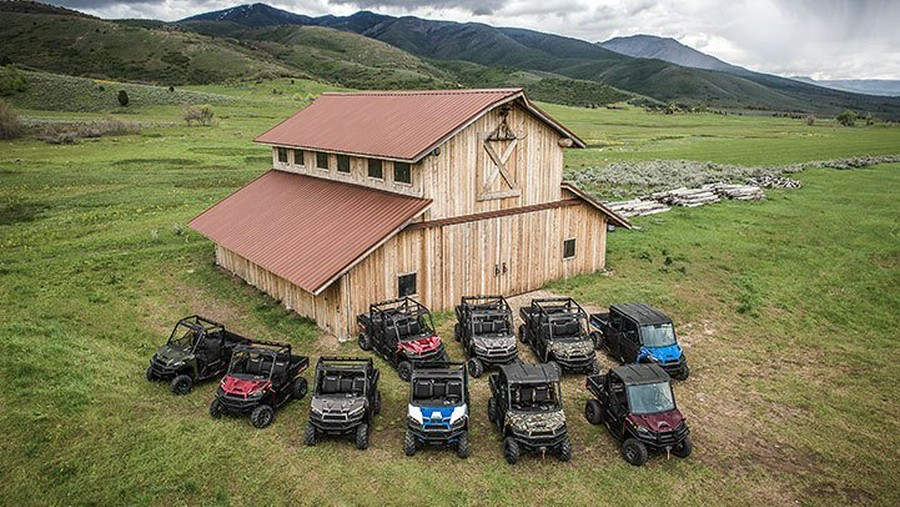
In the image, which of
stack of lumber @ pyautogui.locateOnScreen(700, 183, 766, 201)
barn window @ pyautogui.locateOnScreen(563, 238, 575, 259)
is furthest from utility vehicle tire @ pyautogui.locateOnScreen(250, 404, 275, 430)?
stack of lumber @ pyautogui.locateOnScreen(700, 183, 766, 201)

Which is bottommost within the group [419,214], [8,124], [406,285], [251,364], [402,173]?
[251,364]

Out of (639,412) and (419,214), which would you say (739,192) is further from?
(639,412)

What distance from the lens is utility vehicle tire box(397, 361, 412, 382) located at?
57.0 ft

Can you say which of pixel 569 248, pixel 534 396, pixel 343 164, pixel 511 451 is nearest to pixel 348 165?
pixel 343 164

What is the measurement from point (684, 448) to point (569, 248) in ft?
48.3

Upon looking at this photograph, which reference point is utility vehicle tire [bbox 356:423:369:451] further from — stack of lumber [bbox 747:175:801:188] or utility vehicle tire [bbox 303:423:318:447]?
stack of lumber [bbox 747:175:801:188]

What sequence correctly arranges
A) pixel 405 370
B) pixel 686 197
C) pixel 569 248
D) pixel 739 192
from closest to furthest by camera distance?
pixel 405 370 < pixel 569 248 < pixel 686 197 < pixel 739 192

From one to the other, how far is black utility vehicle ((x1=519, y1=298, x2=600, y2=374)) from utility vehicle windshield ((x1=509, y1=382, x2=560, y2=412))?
11.0 ft

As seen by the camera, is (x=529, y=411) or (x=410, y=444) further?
(x=529, y=411)

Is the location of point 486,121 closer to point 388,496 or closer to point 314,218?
point 314,218

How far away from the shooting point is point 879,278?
2756 cm

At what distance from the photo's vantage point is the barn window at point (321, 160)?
2783 cm

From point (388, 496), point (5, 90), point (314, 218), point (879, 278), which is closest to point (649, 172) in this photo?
point (879, 278)

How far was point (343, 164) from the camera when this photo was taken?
26.5 metres
